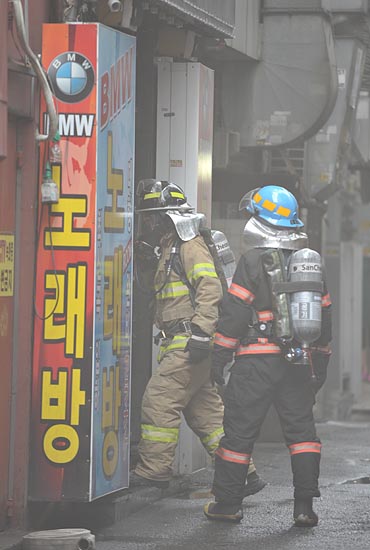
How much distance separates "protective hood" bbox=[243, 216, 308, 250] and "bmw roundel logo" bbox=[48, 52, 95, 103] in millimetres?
1542

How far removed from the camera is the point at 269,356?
337 inches

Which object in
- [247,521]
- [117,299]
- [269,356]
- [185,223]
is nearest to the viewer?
[117,299]

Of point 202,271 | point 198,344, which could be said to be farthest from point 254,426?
point 202,271

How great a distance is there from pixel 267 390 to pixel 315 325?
0.51 meters

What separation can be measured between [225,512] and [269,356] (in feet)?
3.23

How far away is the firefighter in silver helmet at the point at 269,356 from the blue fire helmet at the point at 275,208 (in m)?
0.04

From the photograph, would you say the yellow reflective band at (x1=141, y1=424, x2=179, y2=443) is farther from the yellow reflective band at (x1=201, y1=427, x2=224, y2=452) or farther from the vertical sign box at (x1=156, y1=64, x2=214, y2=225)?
the vertical sign box at (x1=156, y1=64, x2=214, y2=225)

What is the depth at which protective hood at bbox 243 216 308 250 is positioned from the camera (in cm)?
870

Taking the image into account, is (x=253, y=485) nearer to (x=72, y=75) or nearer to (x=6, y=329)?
(x=6, y=329)

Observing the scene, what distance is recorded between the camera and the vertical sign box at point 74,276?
780 centimetres

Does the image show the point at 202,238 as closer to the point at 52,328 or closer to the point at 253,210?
the point at 253,210

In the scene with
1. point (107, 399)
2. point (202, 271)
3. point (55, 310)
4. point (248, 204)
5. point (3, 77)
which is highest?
point (3, 77)

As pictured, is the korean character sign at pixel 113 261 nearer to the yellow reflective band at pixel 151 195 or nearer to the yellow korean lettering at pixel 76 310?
the yellow korean lettering at pixel 76 310

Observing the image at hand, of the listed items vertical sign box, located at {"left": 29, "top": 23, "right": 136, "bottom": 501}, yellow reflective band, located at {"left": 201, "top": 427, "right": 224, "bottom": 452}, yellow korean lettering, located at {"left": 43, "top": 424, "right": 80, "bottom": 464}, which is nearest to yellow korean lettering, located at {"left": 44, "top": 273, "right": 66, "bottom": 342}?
vertical sign box, located at {"left": 29, "top": 23, "right": 136, "bottom": 501}
